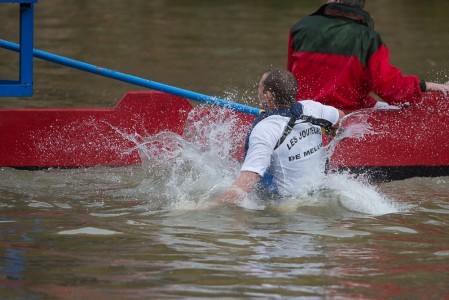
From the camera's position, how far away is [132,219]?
7148 millimetres

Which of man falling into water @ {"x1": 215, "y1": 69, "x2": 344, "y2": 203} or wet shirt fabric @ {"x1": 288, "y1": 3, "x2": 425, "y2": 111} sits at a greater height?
wet shirt fabric @ {"x1": 288, "y1": 3, "x2": 425, "y2": 111}

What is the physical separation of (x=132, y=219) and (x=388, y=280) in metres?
1.97

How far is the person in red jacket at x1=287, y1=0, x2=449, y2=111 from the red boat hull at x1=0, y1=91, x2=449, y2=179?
0.38 metres

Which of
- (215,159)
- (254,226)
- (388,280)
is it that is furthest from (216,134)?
(388,280)

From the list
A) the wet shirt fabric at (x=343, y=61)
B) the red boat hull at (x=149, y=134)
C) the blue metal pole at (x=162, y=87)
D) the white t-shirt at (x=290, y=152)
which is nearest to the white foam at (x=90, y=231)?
the white t-shirt at (x=290, y=152)

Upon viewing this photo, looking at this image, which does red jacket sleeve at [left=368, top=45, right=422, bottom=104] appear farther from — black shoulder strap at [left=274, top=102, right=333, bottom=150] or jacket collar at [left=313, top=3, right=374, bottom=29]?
black shoulder strap at [left=274, top=102, right=333, bottom=150]

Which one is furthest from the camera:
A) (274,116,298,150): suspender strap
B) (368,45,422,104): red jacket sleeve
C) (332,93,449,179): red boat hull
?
(332,93,449,179): red boat hull

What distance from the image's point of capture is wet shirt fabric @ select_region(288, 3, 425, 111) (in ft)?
26.8

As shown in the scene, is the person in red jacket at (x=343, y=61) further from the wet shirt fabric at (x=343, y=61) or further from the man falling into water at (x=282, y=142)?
the man falling into water at (x=282, y=142)

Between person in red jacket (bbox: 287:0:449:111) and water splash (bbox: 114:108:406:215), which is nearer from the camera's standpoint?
water splash (bbox: 114:108:406:215)

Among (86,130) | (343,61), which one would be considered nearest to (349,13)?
(343,61)

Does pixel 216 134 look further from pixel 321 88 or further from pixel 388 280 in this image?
pixel 388 280

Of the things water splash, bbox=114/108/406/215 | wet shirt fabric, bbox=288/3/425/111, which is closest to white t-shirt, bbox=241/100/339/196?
water splash, bbox=114/108/406/215

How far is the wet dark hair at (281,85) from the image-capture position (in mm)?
6934
